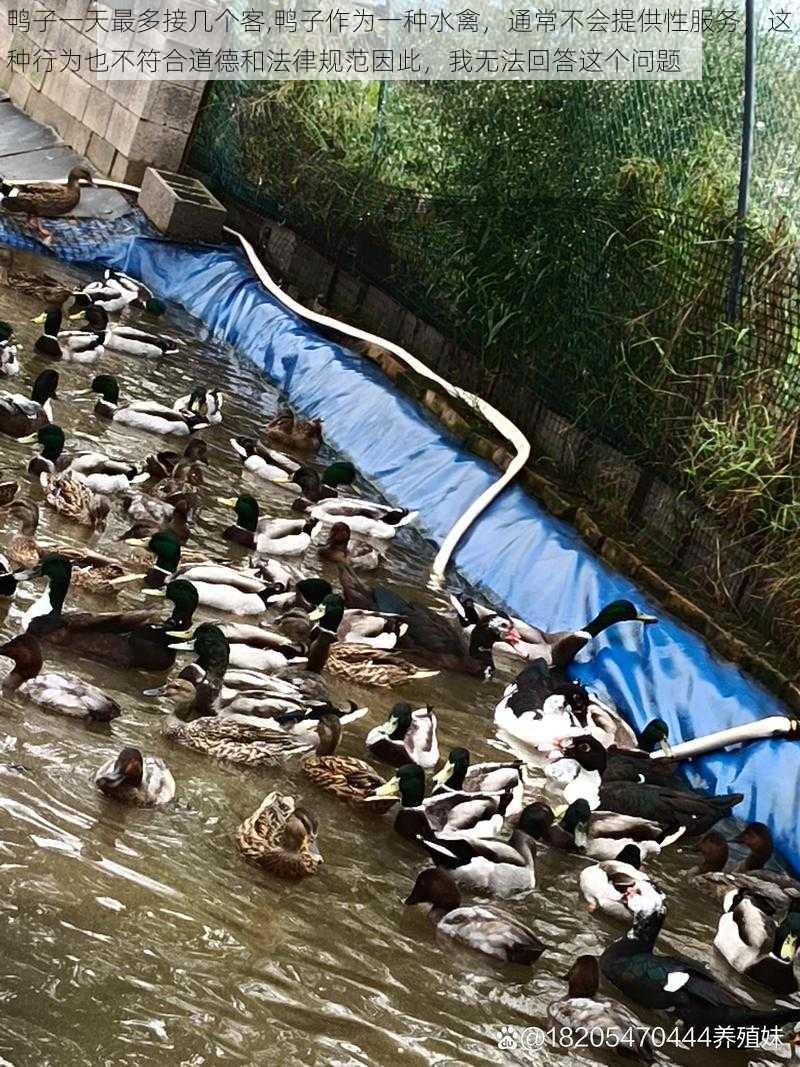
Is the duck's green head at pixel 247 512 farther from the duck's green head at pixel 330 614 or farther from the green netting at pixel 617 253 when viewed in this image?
the green netting at pixel 617 253

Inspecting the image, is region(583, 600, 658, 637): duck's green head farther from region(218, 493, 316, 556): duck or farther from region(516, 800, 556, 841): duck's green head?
region(516, 800, 556, 841): duck's green head

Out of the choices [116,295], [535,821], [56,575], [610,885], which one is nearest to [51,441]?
[56,575]

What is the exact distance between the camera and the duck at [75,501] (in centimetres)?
908

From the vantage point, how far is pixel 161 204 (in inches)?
632

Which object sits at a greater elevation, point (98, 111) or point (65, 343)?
point (98, 111)

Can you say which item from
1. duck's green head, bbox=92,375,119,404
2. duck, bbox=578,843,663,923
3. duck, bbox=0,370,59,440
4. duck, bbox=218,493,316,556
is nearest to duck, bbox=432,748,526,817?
duck, bbox=578,843,663,923

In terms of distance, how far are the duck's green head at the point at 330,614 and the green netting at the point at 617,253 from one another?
2537 mm

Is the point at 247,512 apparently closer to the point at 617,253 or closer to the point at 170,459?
the point at 170,459

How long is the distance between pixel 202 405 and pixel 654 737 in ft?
14.5

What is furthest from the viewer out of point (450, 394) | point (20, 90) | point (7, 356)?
point (20, 90)

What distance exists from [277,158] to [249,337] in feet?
8.11

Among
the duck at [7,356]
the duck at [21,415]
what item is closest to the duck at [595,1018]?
the duck at [21,415]

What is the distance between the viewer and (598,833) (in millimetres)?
7398

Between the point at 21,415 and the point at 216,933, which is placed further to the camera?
the point at 21,415
